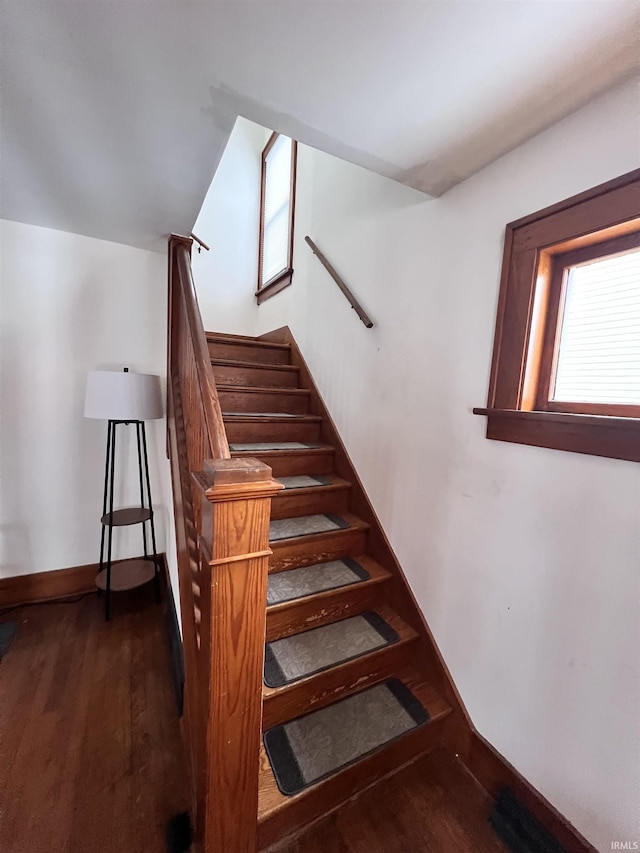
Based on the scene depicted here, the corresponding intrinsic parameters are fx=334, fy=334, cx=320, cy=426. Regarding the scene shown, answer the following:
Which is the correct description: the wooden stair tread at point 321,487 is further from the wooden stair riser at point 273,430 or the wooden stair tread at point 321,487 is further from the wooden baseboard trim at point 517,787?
the wooden baseboard trim at point 517,787

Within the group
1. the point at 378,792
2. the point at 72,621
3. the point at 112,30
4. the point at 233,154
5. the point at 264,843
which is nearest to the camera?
the point at 112,30

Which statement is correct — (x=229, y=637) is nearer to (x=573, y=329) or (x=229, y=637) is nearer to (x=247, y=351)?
(x=573, y=329)

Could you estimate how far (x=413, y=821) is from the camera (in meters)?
1.10

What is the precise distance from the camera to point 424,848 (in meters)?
1.03

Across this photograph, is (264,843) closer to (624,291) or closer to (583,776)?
(583,776)

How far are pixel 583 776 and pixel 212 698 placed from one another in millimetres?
1072

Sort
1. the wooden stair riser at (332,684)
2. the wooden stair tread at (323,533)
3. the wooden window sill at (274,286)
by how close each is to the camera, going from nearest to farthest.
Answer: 1. the wooden stair riser at (332,684)
2. the wooden stair tread at (323,533)
3. the wooden window sill at (274,286)

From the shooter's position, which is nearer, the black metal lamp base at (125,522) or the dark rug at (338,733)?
the dark rug at (338,733)

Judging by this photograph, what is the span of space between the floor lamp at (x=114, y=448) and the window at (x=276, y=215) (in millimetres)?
1565

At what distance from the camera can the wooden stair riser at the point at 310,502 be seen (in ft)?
5.79

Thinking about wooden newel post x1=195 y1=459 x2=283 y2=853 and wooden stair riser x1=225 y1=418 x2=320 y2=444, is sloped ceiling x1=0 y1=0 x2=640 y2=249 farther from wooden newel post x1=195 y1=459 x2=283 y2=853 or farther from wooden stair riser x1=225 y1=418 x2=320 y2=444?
wooden stair riser x1=225 y1=418 x2=320 y2=444

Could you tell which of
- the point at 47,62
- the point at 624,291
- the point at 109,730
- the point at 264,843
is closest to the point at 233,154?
the point at 47,62

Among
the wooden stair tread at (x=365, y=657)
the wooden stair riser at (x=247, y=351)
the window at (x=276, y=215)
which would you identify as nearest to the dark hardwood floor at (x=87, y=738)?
the wooden stair tread at (x=365, y=657)

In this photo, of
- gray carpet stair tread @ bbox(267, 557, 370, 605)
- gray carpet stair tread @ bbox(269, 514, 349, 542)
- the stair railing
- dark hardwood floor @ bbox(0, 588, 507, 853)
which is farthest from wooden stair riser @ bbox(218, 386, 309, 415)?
dark hardwood floor @ bbox(0, 588, 507, 853)
